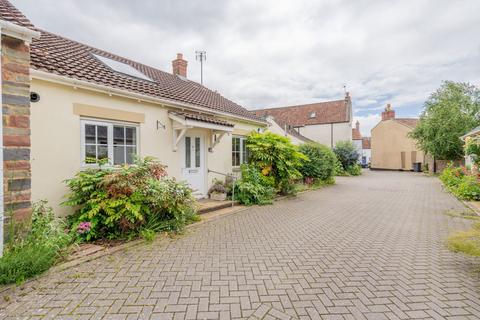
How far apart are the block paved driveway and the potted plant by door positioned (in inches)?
116

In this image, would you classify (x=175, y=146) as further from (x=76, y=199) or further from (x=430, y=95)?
(x=430, y=95)

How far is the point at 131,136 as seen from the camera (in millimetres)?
6863

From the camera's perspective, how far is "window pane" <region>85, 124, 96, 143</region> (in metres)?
5.83

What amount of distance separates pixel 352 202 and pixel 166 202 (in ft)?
26.3

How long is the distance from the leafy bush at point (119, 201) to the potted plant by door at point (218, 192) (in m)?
3.39

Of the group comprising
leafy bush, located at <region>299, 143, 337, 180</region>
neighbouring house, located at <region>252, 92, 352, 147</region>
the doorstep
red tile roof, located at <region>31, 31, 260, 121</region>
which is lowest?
the doorstep

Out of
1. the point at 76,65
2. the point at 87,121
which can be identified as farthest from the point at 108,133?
the point at 76,65

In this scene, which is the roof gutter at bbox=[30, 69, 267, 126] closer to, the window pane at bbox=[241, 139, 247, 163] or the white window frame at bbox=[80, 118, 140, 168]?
the white window frame at bbox=[80, 118, 140, 168]

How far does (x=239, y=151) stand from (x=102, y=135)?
20.3 feet

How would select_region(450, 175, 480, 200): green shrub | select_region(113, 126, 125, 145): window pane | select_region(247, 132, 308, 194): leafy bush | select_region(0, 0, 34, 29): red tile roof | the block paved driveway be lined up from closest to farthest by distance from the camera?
the block paved driveway < select_region(0, 0, 34, 29): red tile roof < select_region(113, 126, 125, 145): window pane < select_region(450, 175, 480, 200): green shrub < select_region(247, 132, 308, 194): leafy bush

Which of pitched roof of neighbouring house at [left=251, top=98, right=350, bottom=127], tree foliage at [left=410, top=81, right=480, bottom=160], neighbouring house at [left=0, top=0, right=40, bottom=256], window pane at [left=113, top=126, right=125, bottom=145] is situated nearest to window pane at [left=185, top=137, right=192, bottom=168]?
window pane at [left=113, top=126, right=125, bottom=145]

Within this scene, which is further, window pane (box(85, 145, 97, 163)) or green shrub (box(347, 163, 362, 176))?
green shrub (box(347, 163, 362, 176))

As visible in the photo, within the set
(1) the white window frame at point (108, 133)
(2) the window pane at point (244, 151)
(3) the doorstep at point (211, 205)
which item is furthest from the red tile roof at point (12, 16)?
(2) the window pane at point (244, 151)

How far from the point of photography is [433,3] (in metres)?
7.88
